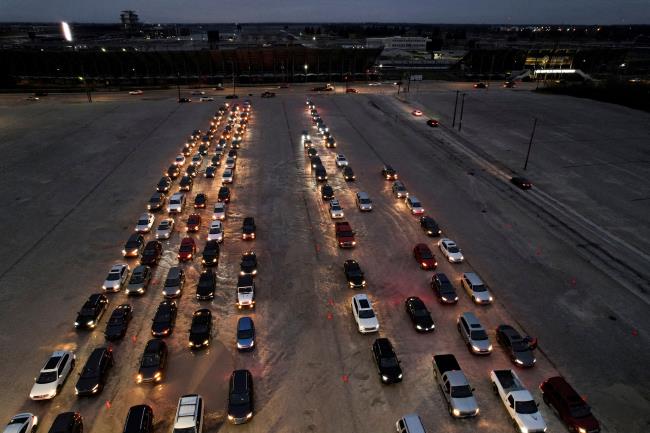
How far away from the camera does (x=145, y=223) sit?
38.1m

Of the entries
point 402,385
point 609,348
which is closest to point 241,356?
point 402,385

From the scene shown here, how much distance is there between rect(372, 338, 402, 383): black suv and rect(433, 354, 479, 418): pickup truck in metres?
2.25

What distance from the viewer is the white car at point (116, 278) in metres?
29.5

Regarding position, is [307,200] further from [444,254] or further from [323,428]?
[323,428]

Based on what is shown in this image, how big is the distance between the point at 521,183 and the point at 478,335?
2906 centimetres

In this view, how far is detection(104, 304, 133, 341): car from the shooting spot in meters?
25.0

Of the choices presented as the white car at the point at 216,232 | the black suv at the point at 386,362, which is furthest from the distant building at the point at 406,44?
the black suv at the point at 386,362

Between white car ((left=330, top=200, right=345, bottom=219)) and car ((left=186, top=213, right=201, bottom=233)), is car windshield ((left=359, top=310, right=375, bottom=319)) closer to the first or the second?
white car ((left=330, top=200, right=345, bottom=219))

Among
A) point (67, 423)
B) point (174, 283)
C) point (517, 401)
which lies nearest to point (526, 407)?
point (517, 401)

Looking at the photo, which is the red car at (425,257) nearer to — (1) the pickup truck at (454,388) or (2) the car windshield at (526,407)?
(1) the pickup truck at (454,388)

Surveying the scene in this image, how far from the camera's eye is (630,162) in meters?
55.8

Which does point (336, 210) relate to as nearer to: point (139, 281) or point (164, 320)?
point (139, 281)

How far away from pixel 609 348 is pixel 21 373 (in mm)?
35130

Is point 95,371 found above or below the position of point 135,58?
below
